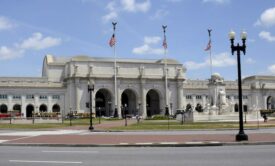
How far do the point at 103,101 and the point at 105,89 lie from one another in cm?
832

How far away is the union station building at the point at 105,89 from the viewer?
132 meters

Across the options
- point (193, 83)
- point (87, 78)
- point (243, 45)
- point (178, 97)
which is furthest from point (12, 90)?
point (243, 45)

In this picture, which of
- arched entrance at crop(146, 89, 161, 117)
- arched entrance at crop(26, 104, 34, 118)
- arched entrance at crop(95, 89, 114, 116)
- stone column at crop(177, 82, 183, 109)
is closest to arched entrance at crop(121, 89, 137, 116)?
arched entrance at crop(95, 89, 114, 116)

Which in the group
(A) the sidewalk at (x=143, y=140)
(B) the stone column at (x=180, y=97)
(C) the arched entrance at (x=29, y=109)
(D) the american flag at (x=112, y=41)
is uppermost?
(D) the american flag at (x=112, y=41)

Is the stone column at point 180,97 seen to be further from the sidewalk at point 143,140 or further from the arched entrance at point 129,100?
the sidewalk at point 143,140

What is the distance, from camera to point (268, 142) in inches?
899

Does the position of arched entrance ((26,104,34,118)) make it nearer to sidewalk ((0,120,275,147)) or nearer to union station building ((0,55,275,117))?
union station building ((0,55,275,117))

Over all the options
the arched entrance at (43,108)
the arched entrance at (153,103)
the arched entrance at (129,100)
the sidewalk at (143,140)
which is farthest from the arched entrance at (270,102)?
the sidewalk at (143,140)

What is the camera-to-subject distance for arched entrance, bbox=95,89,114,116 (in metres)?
142

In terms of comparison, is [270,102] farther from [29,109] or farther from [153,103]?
[29,109]

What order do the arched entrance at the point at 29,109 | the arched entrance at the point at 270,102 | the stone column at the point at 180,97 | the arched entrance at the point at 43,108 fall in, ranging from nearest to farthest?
the arched entrance at the point at 29,109 < the arched entrance at the point at 43,108 < the stone column at the point at 180,97 < the arched entrance at the point at 270,102
